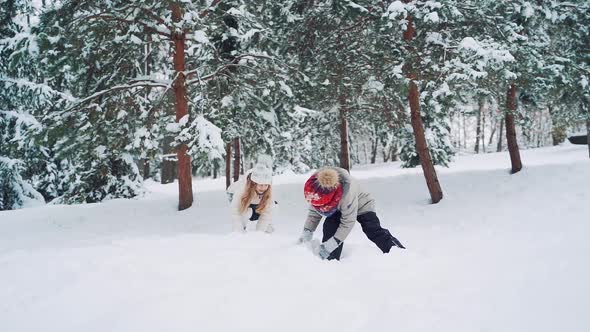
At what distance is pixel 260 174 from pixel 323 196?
1000mm

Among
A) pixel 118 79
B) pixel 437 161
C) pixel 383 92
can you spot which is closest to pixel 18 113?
pixel 118 79

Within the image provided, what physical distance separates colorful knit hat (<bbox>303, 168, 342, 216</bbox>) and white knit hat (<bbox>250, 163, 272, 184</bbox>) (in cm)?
72

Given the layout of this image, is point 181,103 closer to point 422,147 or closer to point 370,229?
point 422,147

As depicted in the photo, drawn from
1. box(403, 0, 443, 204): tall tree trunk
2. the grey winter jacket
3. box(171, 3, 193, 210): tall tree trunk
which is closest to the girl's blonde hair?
the grey winter jacket

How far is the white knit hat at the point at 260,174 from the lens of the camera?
5.21 meters

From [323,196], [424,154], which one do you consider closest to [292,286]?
[323,196]

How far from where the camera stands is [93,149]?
Answer: 400 inches

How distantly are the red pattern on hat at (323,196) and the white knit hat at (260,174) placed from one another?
2.41ft

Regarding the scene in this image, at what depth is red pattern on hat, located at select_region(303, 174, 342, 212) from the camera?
180 inches

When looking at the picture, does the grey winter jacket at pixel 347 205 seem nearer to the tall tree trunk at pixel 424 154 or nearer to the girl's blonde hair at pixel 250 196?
the girl's blonde hair at pixel 250 196

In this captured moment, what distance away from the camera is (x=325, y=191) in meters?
4.58

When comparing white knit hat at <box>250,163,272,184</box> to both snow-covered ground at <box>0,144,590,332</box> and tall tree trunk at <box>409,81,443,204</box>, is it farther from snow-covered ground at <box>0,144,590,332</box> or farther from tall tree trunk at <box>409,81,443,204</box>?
tall tree trunk at <box>409,81,443,204</box>

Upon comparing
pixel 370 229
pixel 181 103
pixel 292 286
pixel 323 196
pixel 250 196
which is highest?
pixel 181 103

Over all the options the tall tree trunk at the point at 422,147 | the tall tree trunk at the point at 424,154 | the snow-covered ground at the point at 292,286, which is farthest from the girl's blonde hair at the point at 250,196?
the tall tree trunk at the point at 424,154
